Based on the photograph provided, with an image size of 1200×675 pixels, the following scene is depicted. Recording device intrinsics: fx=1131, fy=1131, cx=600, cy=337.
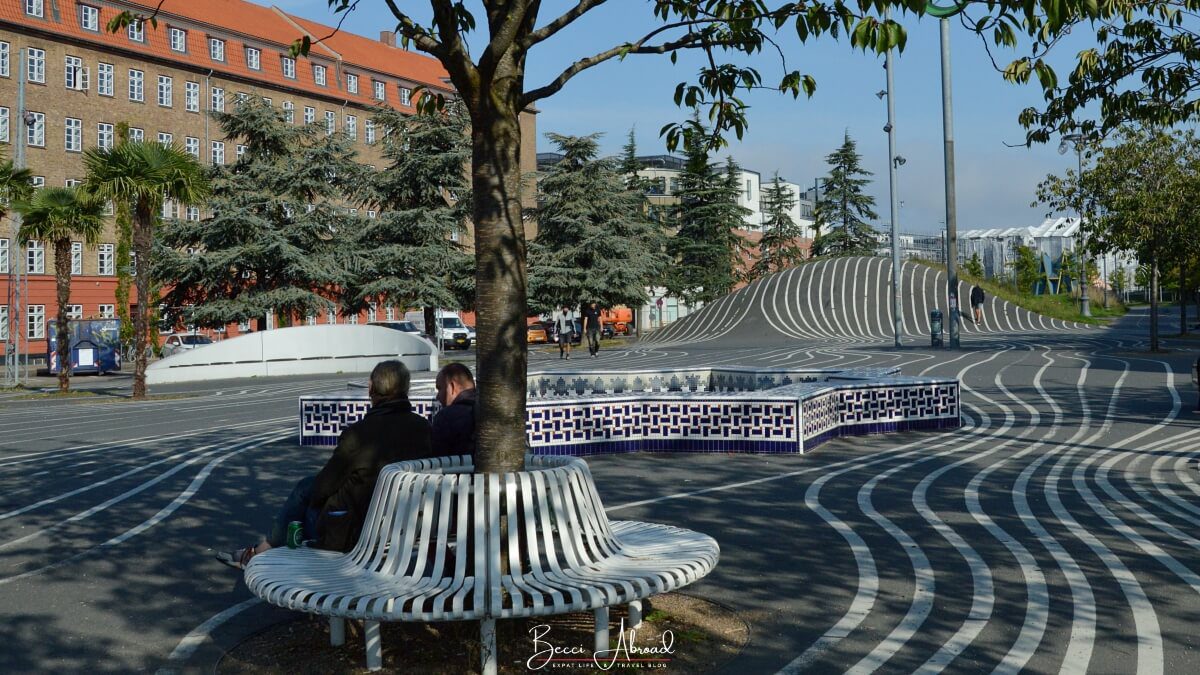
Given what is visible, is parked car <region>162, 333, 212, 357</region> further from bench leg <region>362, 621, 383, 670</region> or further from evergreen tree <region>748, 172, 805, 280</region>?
evergreen tree <region>748, 172, 805, 280</region>

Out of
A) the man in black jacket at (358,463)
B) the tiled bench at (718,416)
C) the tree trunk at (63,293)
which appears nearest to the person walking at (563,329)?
the tree trunk at (63,293)

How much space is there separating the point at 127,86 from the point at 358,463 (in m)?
61.5

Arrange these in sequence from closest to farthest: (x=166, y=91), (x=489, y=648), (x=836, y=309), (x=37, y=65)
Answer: (x=489, y=648) < (x=37, y=65) < (x=836, y=309) < (x=166, y=91)

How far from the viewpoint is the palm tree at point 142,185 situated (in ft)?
84.9

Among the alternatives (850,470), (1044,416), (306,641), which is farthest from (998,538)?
(1044,416)

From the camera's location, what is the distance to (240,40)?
67.8 meters

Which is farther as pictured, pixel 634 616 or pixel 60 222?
pixel 60 222

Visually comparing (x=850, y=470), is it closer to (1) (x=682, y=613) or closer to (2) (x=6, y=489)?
(1) (x=682, y=613)

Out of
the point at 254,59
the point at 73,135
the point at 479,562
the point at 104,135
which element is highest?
the point at 254,59

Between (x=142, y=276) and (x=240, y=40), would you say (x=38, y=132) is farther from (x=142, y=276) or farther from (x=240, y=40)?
(x=142, y=276)

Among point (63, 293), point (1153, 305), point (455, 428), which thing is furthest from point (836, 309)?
point (455, 428)

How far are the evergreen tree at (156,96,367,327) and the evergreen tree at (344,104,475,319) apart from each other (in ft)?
3.73

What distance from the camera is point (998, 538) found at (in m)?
7.50

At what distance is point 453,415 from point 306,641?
1.65 m
